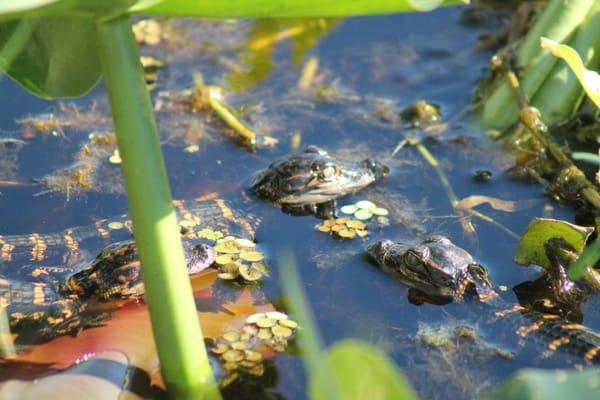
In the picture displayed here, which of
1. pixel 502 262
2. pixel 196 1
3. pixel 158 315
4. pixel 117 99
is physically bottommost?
pixel 502 262

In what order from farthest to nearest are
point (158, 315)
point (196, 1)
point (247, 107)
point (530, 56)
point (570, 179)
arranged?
point (247, 107) → point (530, 56) → point (570, 179) → point (158, 315) → point (196, 1)

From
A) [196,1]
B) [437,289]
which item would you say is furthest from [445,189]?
[196,1]

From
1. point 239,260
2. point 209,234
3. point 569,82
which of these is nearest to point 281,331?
point 239,260

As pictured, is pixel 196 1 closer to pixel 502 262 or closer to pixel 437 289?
pixel 437 289

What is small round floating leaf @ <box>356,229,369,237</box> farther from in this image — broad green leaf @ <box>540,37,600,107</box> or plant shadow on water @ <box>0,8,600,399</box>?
broad green leaf @ <box>540,37,600,107</box>

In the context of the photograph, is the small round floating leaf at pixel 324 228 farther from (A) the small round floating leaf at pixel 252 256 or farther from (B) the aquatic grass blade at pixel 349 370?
(B) the aquatic grass blade at pixel 349 370
